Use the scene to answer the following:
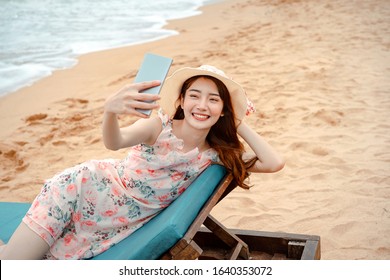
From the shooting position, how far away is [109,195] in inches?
116

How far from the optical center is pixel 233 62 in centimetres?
826

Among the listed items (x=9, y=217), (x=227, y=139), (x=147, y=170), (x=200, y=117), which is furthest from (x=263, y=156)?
(x=9, y=217)

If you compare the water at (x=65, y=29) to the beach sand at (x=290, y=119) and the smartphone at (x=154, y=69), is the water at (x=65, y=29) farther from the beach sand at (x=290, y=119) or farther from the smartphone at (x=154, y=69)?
the smartphone at (x=154, y=69)

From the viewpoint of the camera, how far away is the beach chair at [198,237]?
2520 mm

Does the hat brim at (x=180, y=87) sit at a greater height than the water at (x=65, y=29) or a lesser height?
greater

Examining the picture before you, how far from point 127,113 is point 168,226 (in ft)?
1.80

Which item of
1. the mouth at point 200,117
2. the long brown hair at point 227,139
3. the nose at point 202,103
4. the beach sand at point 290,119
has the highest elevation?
the nose at point 202,103

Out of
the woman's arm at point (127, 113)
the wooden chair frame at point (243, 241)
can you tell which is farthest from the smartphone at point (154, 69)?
the wooden chair frame at point (243, 241)

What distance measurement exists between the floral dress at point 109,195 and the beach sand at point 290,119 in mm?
1139

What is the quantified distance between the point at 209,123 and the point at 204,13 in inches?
456

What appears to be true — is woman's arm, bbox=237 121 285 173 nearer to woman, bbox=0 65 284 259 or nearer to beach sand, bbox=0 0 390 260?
woman, bbox=0 65 284 259

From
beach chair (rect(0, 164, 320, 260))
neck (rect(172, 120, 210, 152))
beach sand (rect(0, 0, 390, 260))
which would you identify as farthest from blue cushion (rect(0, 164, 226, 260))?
beach sand (rect(0, 0, 390, 260))

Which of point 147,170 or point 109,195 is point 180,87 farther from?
point 109,195

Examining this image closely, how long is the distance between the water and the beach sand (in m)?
0.55
